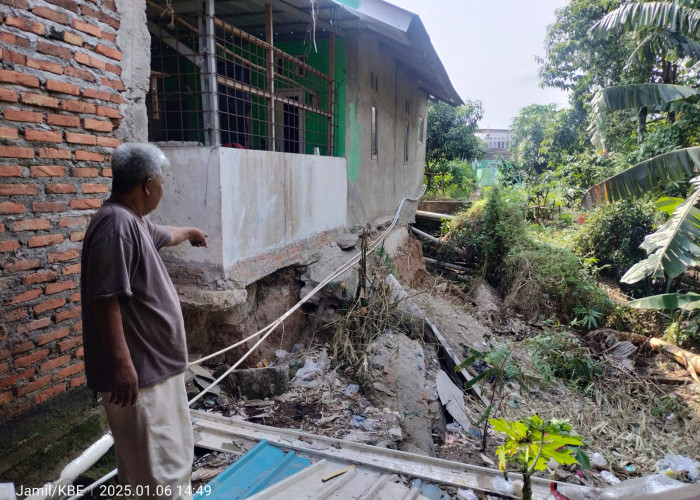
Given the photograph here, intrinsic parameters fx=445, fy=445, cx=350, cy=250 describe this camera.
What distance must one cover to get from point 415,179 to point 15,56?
10494mm

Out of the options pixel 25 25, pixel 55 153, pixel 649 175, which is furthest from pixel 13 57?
pixel 649 175

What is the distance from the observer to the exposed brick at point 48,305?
257 cm

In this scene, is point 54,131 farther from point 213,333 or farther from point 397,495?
point 397,495

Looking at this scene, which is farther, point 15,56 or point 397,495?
point 397,495

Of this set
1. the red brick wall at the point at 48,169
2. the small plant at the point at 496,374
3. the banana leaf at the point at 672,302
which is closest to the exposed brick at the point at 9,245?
the red brick wall at the point at 48,169

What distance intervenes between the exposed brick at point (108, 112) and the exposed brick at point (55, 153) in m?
0.35

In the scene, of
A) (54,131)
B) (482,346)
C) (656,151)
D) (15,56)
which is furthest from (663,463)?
(656,151)

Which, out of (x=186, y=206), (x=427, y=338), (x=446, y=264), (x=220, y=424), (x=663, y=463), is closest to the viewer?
(x=220, y=424)

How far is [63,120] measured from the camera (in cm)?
263

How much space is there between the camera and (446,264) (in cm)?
1046

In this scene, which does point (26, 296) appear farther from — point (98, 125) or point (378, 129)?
point (378, 129)

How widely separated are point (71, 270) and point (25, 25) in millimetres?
1379

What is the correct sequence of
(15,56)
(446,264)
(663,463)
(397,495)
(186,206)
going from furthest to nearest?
(446,264) → (663,463) → (186,206) → (397,495) → (15,56)

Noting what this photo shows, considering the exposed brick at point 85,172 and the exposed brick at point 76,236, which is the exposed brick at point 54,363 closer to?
the exposed brick at point 76,236
